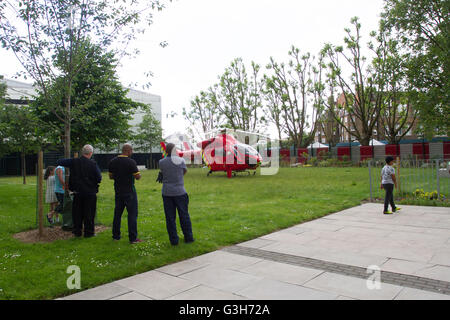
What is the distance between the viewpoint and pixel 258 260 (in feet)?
18.1

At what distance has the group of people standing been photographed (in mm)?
6410

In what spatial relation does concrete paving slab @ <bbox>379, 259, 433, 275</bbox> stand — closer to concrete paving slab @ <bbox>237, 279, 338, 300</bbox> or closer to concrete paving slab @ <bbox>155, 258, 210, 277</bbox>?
concrete paving slab @ <bbox>237, 279, 338, 300</bbox>

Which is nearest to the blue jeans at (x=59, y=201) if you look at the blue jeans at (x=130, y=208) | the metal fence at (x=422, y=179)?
the blue jeans at (x=130, y=208)

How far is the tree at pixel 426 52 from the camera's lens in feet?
72.1

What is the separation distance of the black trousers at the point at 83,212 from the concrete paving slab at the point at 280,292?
4210 millimetres

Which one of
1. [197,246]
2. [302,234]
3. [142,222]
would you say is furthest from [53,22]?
[302,234]

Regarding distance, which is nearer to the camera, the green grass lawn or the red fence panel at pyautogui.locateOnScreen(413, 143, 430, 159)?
the green grass lawn

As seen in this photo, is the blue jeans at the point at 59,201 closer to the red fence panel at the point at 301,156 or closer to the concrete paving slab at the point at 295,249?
the concrete paving slab at the point at 295,249

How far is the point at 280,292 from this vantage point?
4.09 m

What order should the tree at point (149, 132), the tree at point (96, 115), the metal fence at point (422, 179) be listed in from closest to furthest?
1. the tree at point (96, 115)
2. the metal fence at point (422, 179)
3. the tree at point (149, 132)

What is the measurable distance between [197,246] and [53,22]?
19.8ft

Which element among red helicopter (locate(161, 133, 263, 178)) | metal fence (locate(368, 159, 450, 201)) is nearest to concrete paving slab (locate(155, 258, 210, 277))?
metal fence (locate(368, 159, 450, 201))

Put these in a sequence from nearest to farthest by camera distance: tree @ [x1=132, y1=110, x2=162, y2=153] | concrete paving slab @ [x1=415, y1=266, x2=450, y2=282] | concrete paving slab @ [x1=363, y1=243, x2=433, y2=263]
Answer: concrete paving slab @ [x1=415, y1=266, x2=450, y2=282] < concrete paving slab @ [x1=363, y1=243, x2=433, y2=263] < tree @ [x1=132, y1=110, x2=162, y2=153]

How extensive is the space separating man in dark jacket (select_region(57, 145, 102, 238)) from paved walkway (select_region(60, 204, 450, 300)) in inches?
108
